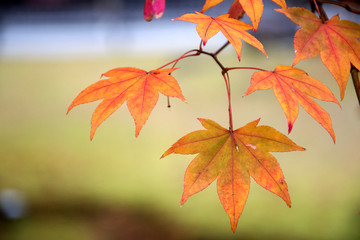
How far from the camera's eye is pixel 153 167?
269 cm

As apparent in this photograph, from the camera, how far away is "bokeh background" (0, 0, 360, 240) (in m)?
2.07

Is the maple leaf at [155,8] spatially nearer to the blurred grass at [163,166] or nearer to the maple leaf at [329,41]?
the maple leaf at [329,41]

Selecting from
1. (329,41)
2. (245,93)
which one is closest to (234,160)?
(245,93)

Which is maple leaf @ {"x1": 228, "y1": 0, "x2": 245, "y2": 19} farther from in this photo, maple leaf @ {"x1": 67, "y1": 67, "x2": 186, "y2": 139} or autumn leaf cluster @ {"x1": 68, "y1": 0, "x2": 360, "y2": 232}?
maple leaf @ {"x1": 67, "y1": 67, "x2": 186, "y2": 139}

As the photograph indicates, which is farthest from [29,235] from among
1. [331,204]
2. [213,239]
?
[331,204]

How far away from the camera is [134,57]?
17.1ft

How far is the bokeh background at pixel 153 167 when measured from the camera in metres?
2.07

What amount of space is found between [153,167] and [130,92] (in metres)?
2.14

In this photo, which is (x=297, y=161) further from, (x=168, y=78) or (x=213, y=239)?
(x=168, y=78)

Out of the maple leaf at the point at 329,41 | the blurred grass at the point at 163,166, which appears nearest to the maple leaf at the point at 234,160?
the maple leaf at the point at 329,41

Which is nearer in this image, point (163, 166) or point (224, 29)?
point (224, 29)

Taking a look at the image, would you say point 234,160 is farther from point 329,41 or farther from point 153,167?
point 153,167

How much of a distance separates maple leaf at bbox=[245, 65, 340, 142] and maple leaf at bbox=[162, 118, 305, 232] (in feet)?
0.18

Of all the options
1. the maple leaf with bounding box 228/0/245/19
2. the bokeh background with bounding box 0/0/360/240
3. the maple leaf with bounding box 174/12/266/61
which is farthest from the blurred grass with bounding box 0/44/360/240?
the maple leaf with bounding box 174/12/266/61
